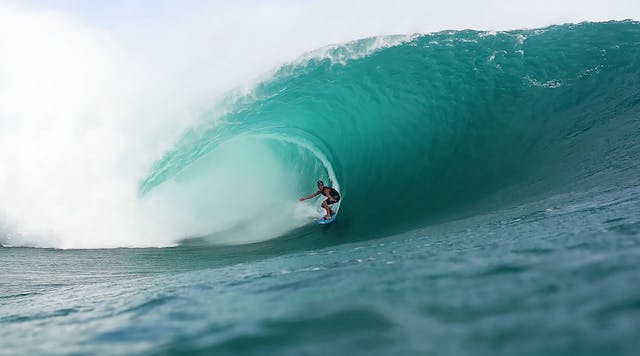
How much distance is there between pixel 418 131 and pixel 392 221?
149 inches

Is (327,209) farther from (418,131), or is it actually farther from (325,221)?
(418,131)

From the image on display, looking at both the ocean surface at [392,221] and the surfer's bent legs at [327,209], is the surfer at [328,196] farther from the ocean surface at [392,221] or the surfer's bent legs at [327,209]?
the ocean surface at [392,221]

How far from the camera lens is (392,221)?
9930mm

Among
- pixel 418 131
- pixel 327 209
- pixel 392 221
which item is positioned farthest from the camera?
pixel 418 131

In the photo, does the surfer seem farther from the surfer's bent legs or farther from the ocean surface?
the ocean surface

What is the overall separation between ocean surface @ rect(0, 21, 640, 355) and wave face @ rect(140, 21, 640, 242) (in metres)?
0.06

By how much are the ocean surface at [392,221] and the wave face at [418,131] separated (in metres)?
0.06

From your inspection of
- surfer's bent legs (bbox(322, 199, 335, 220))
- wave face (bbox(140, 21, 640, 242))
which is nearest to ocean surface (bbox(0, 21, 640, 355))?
wave face (bbox(140, 21, 640, 242))

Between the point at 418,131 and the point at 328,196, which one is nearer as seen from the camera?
the point at 328,196

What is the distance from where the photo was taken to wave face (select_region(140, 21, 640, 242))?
32.9ft

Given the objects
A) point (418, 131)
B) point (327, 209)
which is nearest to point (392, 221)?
point (327, 209)

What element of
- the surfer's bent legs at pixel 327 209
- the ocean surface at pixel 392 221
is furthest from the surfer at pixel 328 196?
the ocean surface at pixel 392 221

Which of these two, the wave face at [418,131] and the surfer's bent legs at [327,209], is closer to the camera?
the wave face at [418,131]

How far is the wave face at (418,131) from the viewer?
395 inches
